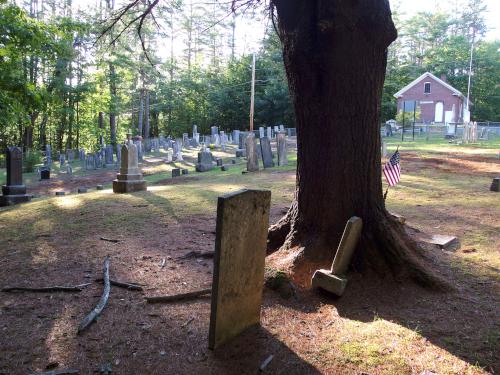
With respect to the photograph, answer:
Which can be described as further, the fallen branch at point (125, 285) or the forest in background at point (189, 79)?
the forest in background at point (189, 79)

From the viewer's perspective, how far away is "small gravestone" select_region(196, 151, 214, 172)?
59.3ft

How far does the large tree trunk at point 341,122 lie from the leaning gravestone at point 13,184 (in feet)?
35.0

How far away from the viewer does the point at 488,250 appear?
577 cm

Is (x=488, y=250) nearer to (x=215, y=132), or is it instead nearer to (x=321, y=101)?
(x=321, y=101)

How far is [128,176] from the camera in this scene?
37.6 feet

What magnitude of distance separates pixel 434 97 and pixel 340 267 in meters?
55.3

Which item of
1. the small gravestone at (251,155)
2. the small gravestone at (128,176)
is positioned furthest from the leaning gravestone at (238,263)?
the small gravestone at (251,155)

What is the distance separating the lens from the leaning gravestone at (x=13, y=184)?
12.3 meters

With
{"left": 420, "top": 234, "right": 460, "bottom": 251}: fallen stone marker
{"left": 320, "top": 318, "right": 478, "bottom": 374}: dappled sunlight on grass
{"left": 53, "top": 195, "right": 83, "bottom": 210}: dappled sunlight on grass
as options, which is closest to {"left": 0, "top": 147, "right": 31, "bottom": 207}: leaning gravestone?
{"left": 53, "top": 195, "right": 83, "bottom": 210}: dappled sunlight on grass

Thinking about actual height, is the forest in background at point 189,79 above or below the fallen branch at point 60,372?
above

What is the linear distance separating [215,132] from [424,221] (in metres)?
26.8

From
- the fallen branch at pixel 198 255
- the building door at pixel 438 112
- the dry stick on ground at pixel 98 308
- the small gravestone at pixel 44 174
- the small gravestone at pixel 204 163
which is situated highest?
the building door at pixel 438 112

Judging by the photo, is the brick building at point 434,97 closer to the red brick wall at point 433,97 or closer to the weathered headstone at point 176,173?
the red brick wall at point 433,97

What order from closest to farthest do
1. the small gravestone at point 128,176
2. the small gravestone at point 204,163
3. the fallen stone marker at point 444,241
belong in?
the fallen stone marker at point 444,241 → the small gravestone at point 128,176 → the small gravestone at point 204,163
